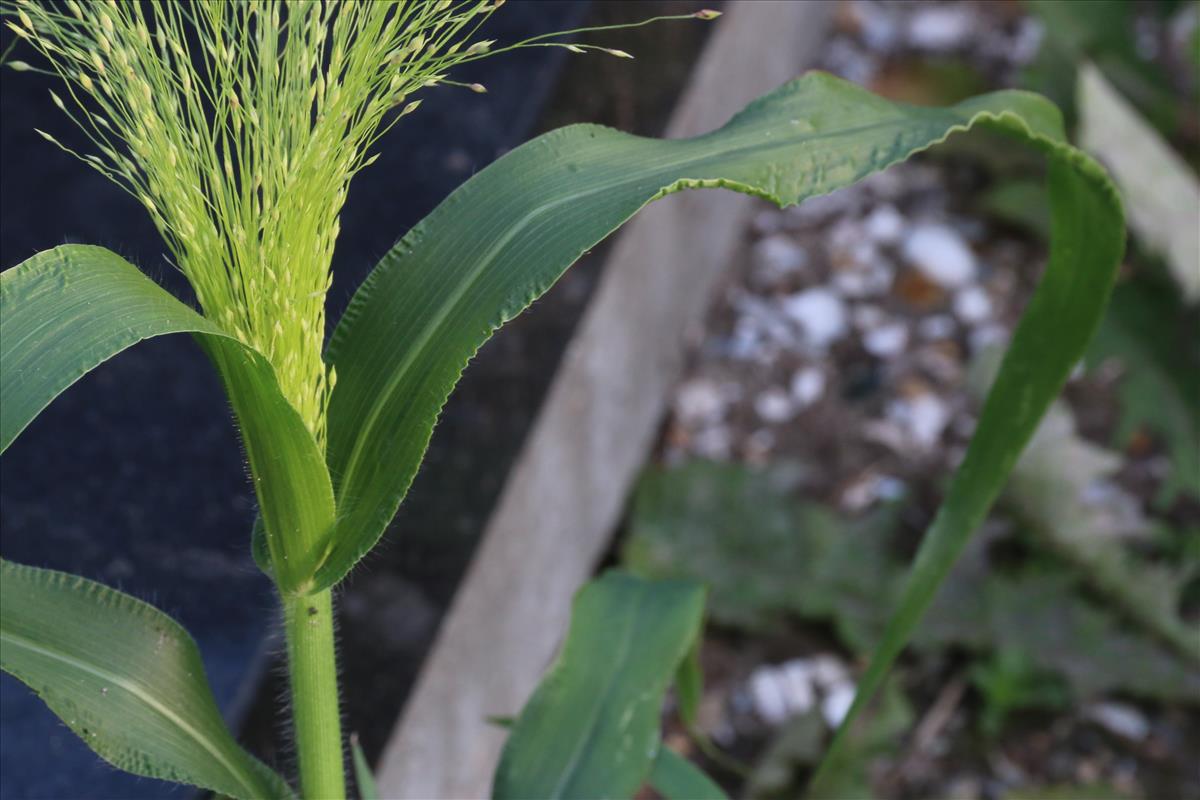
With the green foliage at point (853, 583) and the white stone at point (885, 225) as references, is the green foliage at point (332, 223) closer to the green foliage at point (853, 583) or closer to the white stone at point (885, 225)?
the green foliage at point (853, 583)

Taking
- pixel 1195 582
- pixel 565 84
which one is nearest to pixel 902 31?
pixel 1195 582

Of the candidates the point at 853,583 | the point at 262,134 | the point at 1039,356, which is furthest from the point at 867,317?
the point at 262,134

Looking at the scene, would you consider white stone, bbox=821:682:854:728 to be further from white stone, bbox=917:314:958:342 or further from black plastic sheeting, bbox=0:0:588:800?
black plastic sheeting, bbox=0:0:588:800

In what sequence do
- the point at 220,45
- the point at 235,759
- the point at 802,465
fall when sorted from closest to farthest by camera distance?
1. the point at 220,45
2. the point at 235,759
3. the point at 802,465

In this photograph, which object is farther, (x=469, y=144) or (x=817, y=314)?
(x=817, y=314)

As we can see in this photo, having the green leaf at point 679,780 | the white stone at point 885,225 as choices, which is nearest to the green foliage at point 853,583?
the white stone at point 885,225

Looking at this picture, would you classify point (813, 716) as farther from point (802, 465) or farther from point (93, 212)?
point (93, 212)

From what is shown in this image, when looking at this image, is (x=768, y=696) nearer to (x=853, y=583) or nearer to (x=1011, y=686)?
(x=853, y=583)

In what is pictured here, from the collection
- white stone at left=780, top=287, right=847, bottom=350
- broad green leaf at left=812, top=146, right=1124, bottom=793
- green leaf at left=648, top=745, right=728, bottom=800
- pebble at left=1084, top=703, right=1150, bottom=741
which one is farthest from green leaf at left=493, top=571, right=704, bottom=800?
white stone at left=780, top=287, right=847, bottom=350
